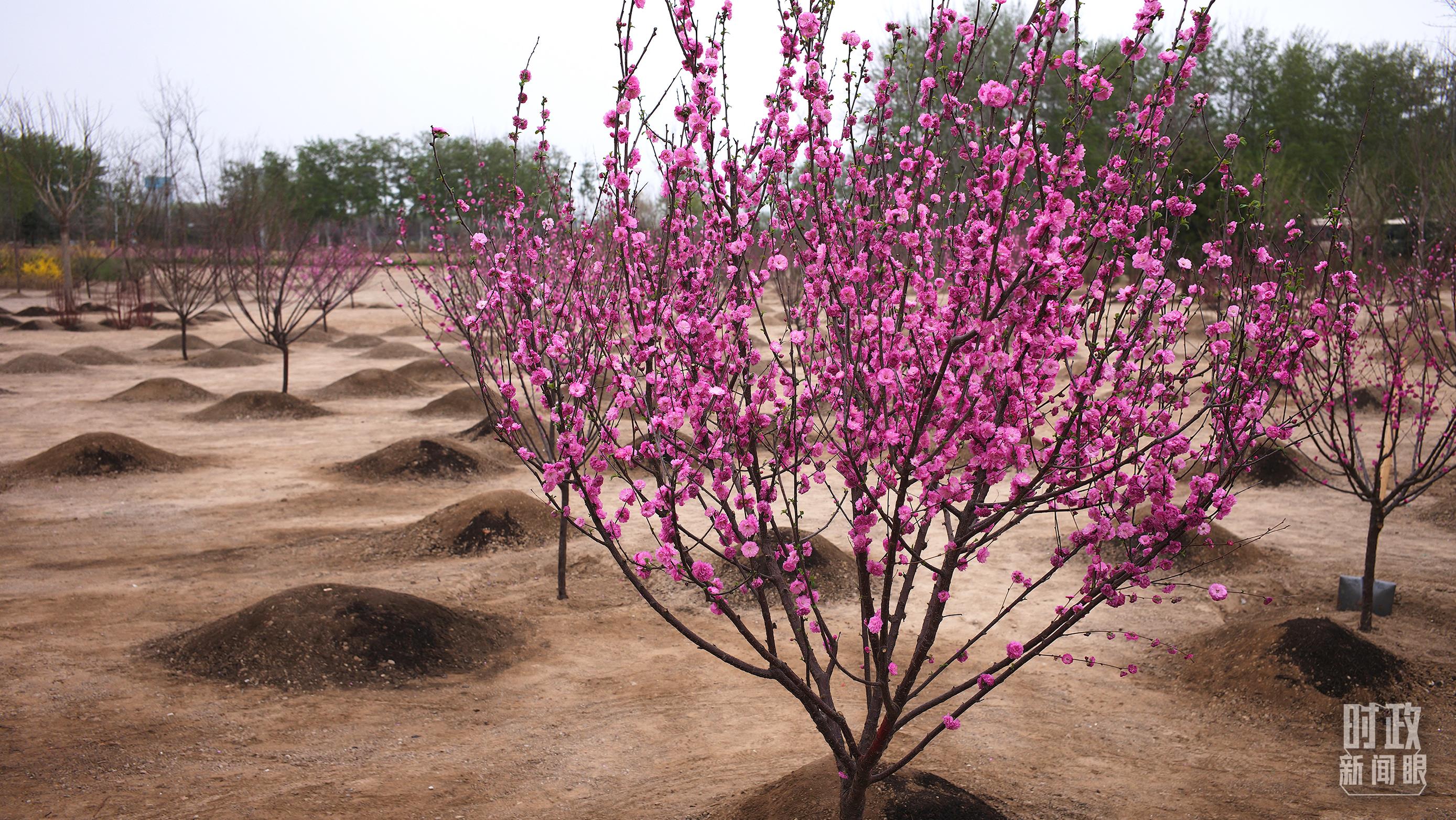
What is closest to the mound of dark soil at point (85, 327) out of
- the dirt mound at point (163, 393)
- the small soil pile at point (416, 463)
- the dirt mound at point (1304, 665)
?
the dirt mound at point (163, 393)

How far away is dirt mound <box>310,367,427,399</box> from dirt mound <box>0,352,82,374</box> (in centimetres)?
538

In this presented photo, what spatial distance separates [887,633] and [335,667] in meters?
3.85

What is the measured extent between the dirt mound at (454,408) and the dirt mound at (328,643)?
885cm

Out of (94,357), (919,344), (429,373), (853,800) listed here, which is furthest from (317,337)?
(919,344)

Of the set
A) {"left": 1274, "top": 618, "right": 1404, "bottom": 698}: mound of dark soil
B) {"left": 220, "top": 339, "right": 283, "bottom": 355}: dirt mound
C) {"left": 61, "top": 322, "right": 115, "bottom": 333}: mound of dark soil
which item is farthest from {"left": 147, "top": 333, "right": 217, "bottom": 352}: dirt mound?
{"left": 1274, "top": 618, "right": 1404, "bottom": 698}: mound of dark soil

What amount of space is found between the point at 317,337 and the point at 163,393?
33.6 feet

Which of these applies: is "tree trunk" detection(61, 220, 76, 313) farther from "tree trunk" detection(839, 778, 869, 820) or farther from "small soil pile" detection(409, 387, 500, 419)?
"tree trunk" detection(839, 778, 869, 820)

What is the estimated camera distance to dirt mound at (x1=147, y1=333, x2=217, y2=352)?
73.9ft

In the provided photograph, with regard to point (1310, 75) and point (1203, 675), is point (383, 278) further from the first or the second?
point (1203, 675)

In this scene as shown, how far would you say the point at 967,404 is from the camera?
2.83m

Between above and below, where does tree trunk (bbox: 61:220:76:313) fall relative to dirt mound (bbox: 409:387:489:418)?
above

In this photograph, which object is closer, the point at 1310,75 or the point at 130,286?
the point at 130,286

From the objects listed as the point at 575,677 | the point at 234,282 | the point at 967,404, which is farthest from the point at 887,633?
the point at 234,282

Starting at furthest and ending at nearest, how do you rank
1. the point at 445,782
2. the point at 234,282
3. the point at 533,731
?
the point at 234,282 → the point at 533,731 → the point at 445,782
